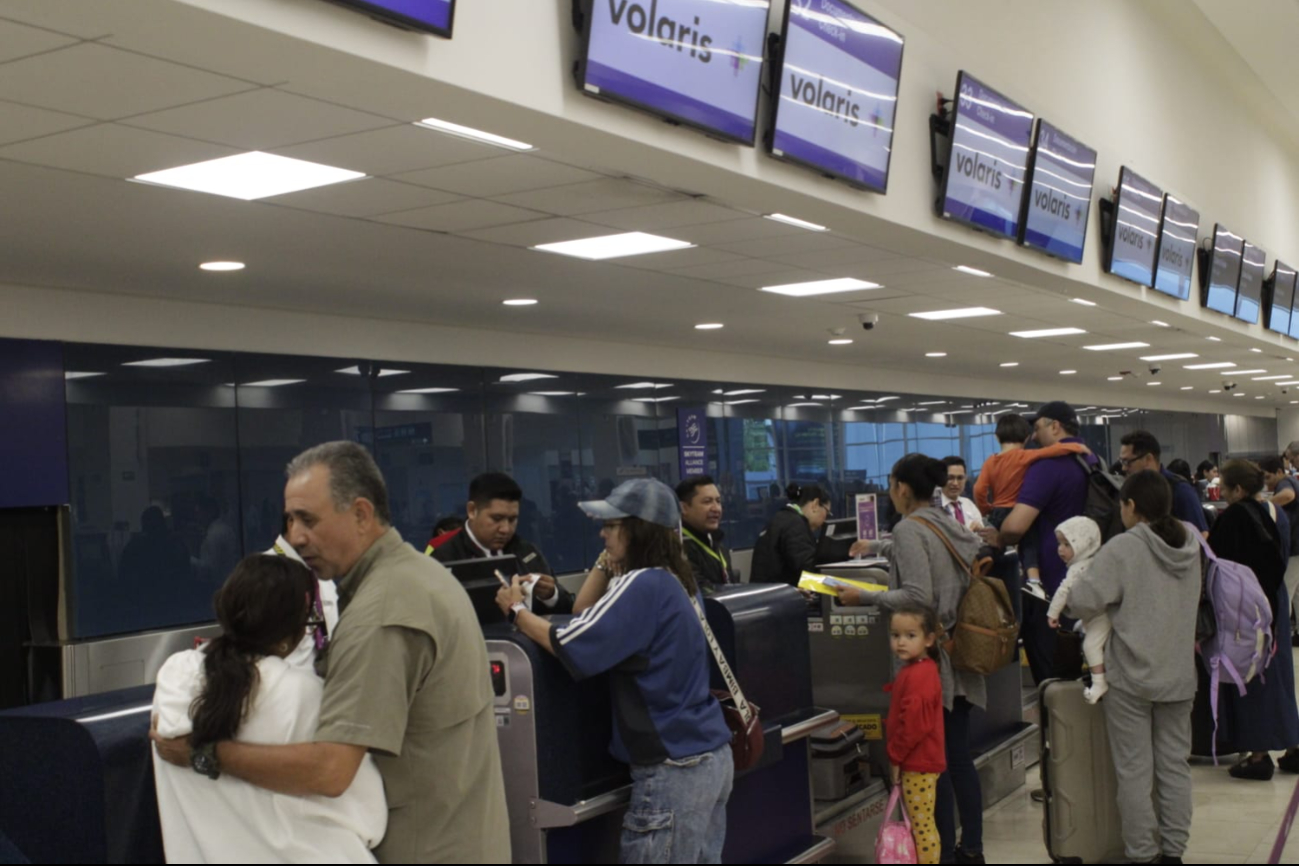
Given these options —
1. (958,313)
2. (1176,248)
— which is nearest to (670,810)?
(958,313)

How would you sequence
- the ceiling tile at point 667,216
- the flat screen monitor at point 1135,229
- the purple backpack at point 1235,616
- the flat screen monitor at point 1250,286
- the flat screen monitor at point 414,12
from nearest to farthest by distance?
1. the flat screen monitor at point 414,12
2. the purple backpack at point 1235,616
3. the ceiling tile at point 667,216
4. the flat screen monitor at point 1135,229
5. the flat screen monitor at point 1250,286

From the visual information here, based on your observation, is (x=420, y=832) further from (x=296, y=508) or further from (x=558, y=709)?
(x=558, y=709)

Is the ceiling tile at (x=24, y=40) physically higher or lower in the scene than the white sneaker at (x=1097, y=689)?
higher

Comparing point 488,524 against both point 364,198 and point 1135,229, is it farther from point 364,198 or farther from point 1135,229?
point 1135,229

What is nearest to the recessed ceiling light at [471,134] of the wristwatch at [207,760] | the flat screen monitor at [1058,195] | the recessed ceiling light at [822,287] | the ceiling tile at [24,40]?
the ceiling tile at [24,40]

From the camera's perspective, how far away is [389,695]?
2.09 metres

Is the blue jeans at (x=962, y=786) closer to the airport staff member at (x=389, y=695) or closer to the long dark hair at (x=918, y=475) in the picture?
the long dark hair at (x=918, y=475)

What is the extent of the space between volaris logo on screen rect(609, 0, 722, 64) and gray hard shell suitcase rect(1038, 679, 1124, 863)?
2856 mm

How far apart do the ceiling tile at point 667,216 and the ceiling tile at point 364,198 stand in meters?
0.82

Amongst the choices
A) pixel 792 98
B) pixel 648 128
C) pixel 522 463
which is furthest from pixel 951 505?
pixel 648 128

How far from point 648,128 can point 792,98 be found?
3.09 feet

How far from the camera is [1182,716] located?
4.76 m

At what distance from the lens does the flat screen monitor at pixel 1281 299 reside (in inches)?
528

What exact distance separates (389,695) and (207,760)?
1.04 ft
